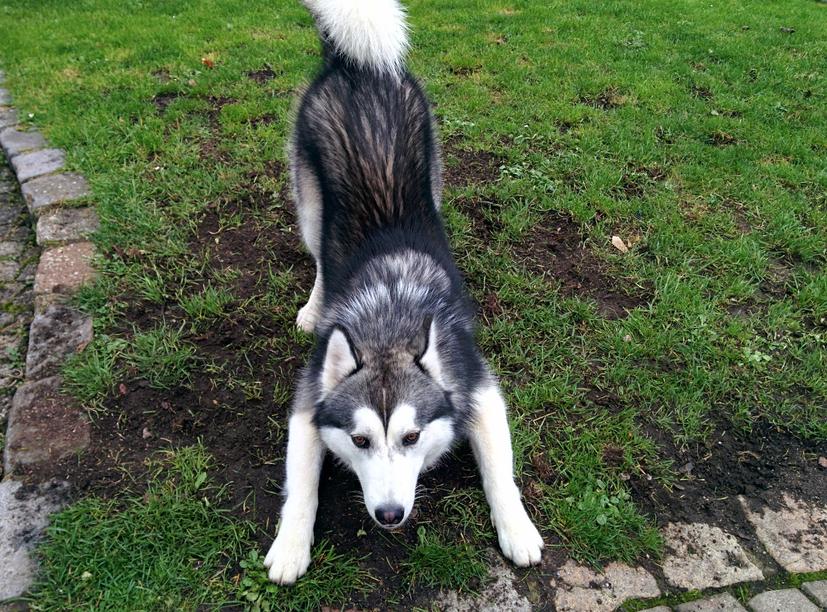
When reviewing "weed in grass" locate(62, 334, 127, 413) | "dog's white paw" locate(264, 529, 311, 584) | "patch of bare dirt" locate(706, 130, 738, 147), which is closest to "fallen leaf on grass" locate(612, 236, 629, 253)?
"patch of bare dirt" locate(706, 130, 738, 147)

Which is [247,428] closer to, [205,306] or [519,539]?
[205,306]

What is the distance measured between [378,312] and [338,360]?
397 mm

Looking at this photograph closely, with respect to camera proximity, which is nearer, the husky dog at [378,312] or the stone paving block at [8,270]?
the husky dog at [378,312]

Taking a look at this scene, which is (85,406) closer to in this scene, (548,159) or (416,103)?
(416,103)

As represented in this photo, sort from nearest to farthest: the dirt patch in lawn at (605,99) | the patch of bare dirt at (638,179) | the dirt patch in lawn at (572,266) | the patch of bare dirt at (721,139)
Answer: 1. the dirt patch in lawn at (572,266)
2. the patch of bare dirt at (638,179)
3. the patch of bare dirt at (721,139)
4. the dirt patch in lawn at (605,99)

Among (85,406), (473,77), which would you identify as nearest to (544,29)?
(473,77)

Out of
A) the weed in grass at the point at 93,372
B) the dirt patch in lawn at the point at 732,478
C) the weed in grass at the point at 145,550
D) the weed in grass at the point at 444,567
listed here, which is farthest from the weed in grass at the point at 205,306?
the dirt patch in lawn at the point at 732,478

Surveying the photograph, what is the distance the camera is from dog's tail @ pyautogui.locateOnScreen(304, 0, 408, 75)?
3320 millimetres

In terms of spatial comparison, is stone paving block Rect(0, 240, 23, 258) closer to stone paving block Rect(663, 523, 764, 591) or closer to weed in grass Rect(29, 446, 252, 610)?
weed in grass Rect(29, 446, 252, 610)

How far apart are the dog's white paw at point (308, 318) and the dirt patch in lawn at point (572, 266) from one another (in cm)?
143

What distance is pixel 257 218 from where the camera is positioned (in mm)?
4117

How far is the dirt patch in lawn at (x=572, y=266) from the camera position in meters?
3.60

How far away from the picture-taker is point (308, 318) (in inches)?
131

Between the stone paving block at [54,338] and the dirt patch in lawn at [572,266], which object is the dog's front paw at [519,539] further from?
the stone paving block at [54,338]
